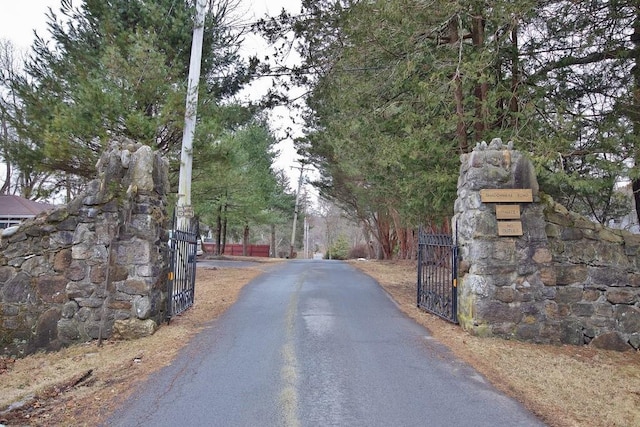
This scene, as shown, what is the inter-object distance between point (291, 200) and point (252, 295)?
2652cm

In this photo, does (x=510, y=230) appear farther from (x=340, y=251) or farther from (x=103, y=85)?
(x=340, y=251)

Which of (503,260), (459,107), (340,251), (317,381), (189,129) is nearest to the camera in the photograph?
(317,381)

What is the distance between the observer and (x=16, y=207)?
71.3 ft

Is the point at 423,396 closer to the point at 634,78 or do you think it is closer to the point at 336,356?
the point at 336,356

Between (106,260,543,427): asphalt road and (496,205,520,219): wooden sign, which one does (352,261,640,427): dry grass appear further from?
(496,205,520,219): wooden sign

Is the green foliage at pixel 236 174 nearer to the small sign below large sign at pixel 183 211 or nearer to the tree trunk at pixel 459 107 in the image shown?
the small sign below large sign at pixel 183 211

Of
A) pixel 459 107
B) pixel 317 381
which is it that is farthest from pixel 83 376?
pixel 459 107

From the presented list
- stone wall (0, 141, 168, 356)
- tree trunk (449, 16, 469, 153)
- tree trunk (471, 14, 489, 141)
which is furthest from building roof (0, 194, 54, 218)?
tree trunk (471, 14, 489, 141)

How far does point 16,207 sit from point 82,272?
748 inches

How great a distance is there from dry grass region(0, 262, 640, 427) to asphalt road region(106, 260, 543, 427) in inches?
9.5

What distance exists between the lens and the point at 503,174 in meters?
6.61

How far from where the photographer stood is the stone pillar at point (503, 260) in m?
6.38

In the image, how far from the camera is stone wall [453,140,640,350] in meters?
6.41

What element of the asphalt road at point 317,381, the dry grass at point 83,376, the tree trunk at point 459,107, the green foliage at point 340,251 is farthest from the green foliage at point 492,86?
the green foliage at point 340,251
